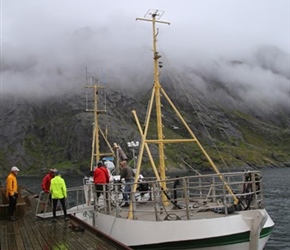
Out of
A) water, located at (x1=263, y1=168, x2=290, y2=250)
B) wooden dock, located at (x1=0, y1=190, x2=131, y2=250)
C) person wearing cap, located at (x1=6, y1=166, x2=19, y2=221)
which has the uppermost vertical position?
person wearing cap, located at (x1=6, y1=166, x2=19, y2=221)

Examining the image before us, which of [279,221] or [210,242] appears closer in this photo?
[210,242]

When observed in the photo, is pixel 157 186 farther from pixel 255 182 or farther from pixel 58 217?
pixel 58 217

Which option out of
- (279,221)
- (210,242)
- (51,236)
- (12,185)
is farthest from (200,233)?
(279,221)

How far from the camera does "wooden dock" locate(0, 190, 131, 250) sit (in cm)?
1289

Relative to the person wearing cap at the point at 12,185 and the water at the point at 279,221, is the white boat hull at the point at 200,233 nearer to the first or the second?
the person wearing cap at the point at 12,185

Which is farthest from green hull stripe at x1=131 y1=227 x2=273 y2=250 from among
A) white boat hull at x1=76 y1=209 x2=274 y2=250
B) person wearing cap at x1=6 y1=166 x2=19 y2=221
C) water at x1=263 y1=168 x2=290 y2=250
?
water at x1=263 y1=168 x2=290 y2=250

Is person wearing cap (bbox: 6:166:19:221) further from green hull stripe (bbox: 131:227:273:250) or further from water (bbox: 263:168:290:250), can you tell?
water (bbox: 263:168:290:250)

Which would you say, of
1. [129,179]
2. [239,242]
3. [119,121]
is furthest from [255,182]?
[119,121]

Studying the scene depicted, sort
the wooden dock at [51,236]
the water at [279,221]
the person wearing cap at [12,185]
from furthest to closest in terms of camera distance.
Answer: the water at [279,221], the person wearing cap at [12,185], the wooden dock at [51,236]

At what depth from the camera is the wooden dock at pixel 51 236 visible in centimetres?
1289

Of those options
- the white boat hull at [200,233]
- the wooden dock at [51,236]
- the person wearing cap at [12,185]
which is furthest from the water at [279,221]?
the person wearing cap at [12,185]

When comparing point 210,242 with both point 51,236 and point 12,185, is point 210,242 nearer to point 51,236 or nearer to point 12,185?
point 51,236

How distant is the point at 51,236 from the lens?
14.6 meters

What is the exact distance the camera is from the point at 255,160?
639ft
